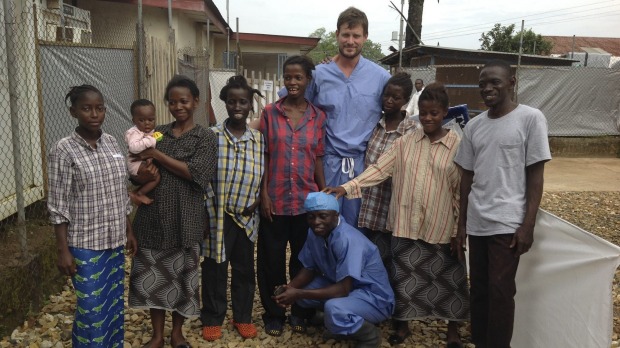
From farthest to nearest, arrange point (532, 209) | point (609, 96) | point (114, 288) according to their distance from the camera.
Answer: point (609, 96)
point (114, 288)
point (532, 209)

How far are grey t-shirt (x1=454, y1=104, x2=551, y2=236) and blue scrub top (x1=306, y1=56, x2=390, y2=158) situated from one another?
0.84 metres

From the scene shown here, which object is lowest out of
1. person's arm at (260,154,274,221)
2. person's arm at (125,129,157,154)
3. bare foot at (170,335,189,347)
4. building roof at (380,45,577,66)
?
bare foot at (170,335,189,347)

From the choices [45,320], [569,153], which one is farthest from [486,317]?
[569,153]

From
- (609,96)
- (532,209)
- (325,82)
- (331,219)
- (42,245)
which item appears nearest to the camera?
(532,209)

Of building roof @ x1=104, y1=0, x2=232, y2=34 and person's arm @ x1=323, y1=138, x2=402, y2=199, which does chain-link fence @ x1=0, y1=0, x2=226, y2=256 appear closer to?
person's arm @ x1=323, y1=138, x2=402, y2=199

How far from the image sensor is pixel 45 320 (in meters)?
3.47

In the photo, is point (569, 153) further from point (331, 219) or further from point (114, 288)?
point (114, 288)

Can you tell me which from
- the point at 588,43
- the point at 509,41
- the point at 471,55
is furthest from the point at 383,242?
the point at 588,43

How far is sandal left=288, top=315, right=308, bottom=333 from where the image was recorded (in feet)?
11.1

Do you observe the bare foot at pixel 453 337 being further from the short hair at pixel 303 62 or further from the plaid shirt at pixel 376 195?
the short hair at pixel 303 62

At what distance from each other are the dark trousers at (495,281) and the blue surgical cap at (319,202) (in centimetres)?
81

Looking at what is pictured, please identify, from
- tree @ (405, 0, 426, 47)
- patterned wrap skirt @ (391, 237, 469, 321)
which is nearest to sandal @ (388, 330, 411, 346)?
patterned wrap skirt @ (391, 237, 469, 321)

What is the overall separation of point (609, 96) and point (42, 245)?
1275cm

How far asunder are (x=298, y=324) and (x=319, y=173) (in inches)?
41.7
